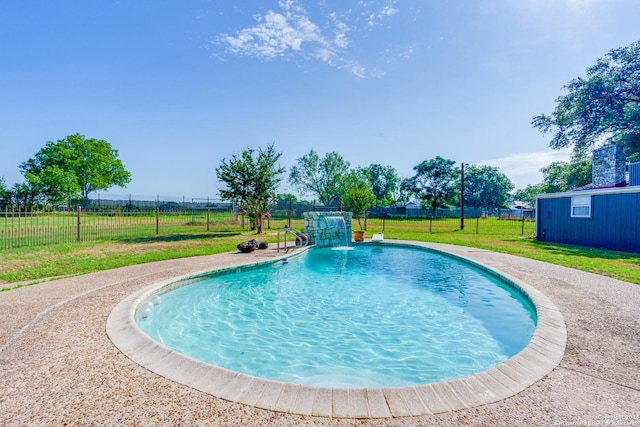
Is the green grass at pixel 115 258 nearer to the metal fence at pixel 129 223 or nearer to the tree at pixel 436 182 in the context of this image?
the metal fence at pixel 129 223

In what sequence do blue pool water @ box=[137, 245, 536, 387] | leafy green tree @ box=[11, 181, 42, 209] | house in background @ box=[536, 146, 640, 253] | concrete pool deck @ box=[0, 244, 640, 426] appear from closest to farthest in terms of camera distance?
concrete pool deck @ box=[0, 244, 640, 426] → blue pool water @ box=[137, 245, 536, 387] → house in background @ box=[536, 146, 640, 253] → leafy green tree @ box=[11, 181, 42, 209]

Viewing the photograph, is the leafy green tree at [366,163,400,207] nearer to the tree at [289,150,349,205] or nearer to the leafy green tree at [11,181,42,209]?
the tree at [289,150,349,205]

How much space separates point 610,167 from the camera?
14078 mm

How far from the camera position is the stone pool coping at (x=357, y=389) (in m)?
1.95

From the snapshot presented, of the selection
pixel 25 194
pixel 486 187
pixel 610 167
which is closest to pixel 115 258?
pixel 610 167

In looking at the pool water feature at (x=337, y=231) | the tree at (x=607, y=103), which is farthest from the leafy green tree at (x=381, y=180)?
the pool water feature at (x=337, y=231)

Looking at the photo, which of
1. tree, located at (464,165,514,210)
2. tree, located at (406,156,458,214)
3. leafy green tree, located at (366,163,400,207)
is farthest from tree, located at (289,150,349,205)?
tree, located at (464,165,514,210)

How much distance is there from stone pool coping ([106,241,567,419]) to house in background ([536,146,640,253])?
10.9 metres

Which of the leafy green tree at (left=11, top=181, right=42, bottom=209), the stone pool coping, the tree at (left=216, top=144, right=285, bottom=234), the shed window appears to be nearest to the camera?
the stone pool coping

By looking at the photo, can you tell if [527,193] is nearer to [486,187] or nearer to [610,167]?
[486,187]

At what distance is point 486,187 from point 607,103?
30.2m

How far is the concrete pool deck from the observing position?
185 cm

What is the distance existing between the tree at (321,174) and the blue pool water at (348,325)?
34.6 meters

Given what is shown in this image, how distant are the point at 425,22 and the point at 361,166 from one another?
35.2m
